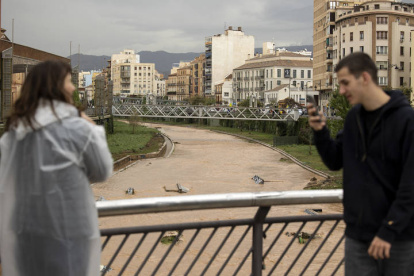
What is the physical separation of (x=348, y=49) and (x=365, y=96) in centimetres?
6771

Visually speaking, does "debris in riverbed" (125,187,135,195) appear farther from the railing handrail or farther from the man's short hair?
the man's short hair

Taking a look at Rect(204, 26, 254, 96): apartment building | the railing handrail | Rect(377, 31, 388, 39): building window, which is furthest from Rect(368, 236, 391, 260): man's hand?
Rect(204, 26, 254, 96): apartment building

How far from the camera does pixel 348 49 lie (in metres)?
68.3

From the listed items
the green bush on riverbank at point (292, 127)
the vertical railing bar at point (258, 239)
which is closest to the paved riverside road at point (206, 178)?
the green bush on riverbank at point (292, 127)

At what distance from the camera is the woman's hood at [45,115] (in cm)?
279

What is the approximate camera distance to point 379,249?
2.99 m

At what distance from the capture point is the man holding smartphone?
2980 mm

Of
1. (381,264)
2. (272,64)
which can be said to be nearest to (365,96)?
(381,264)

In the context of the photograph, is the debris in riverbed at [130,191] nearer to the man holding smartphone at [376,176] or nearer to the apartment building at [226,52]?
the man holding smartphone at [376,176]

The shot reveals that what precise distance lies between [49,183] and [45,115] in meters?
0.32

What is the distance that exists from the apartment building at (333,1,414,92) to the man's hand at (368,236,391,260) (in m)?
62.6

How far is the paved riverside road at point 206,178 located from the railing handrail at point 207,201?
10.6 m

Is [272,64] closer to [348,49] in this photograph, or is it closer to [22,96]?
[348,49]

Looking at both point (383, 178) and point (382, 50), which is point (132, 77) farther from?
point (383, 178)
